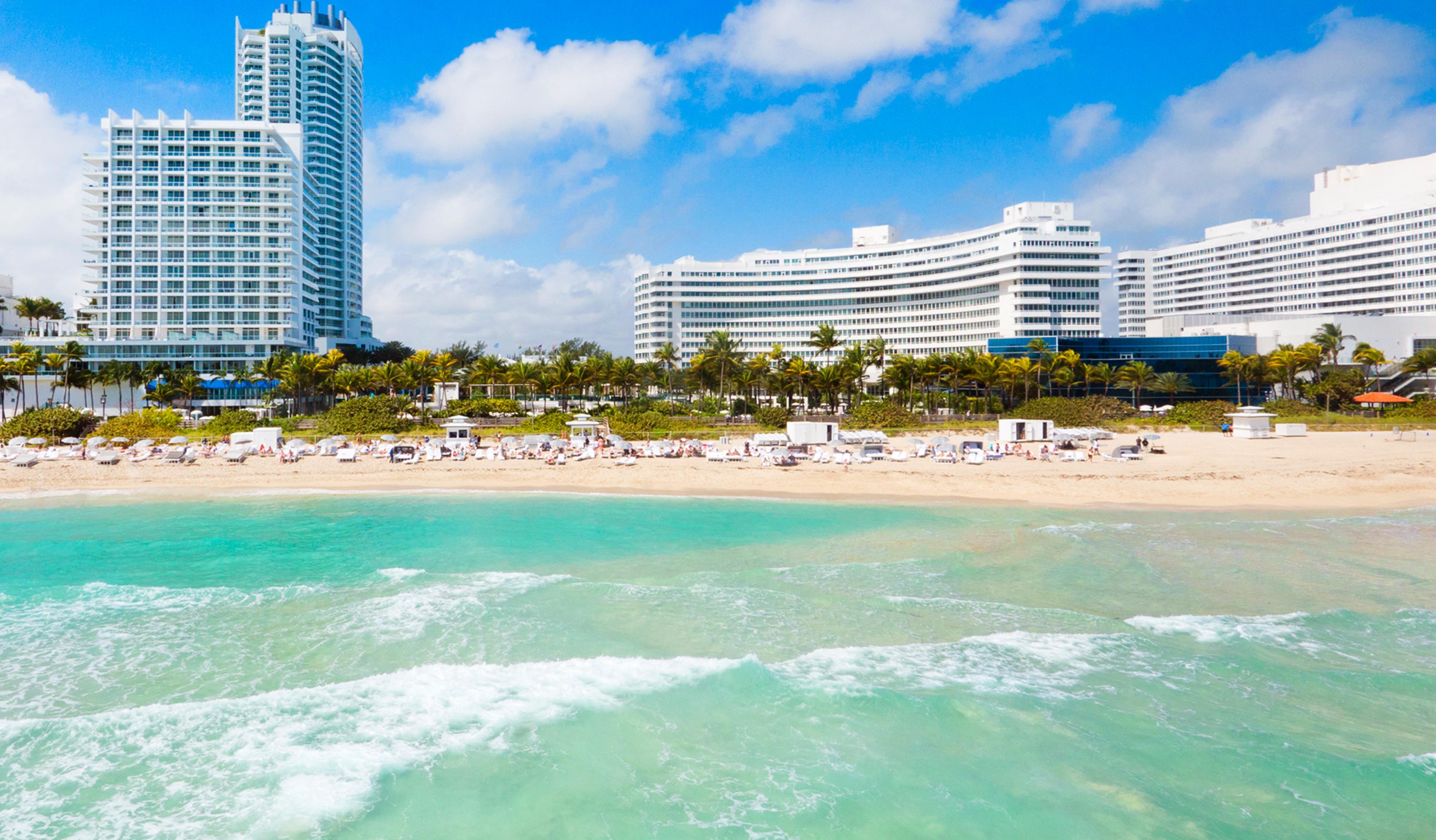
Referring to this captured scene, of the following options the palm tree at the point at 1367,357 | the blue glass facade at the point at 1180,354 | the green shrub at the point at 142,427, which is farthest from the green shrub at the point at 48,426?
the palm tree at the point at 1367,357

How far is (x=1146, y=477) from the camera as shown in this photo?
115 ft

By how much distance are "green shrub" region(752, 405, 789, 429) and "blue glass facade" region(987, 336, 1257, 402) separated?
43.3 meters

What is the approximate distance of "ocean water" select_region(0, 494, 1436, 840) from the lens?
1011cm

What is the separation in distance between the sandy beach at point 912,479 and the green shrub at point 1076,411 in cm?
1318

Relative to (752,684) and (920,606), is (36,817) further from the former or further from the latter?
(920,606)

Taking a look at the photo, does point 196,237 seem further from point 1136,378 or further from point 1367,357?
point 1367,357

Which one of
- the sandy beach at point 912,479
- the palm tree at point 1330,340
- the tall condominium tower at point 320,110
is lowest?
the sandy beach at point 912,479

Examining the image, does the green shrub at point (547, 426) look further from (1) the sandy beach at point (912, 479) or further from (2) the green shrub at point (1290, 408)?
(2) the green shrub at point (1290, 408)

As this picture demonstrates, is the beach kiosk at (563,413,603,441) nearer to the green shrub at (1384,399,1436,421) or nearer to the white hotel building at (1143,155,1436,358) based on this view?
the green shrub at (1384,399,1436,421)

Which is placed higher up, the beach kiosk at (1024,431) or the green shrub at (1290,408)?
the green shrub at (1290,408)

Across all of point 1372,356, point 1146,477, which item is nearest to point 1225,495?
point 1146,477

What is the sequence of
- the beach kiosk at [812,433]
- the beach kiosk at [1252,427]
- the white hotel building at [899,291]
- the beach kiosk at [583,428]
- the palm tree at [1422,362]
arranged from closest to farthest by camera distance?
the beach kiosk at [812,433]
the beach kiosk at [583,428]
the beach kiosk at [1252,427]
the palm tree at [1422,362]
the white hotel building at [899,291]

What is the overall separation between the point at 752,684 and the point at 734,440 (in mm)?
37660

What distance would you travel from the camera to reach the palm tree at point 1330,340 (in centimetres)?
7812
